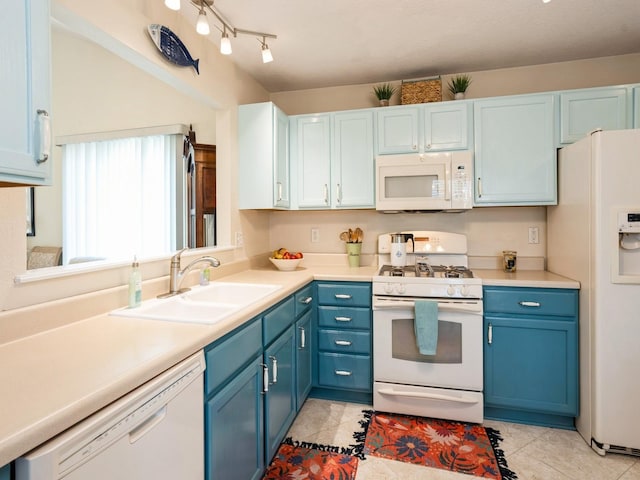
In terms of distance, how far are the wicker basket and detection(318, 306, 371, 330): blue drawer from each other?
5.43ft

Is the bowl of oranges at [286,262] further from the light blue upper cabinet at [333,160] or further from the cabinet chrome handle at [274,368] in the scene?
the cabinet chrome handle at [274,368]

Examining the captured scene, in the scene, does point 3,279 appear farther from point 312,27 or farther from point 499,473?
point 499,473

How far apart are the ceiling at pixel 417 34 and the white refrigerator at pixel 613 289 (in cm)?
83

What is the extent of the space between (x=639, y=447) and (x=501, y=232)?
150cm

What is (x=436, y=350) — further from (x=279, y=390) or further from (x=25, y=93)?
(x=25, y=93)

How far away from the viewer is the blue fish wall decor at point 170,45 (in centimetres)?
172

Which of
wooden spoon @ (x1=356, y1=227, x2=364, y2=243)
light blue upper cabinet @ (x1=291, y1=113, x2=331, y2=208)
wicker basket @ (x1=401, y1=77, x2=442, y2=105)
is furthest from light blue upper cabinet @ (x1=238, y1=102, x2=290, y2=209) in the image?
wicker basket @ (x1=401, y1=77, x2=442, y2=105)

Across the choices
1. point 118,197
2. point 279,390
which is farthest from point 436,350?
point 118,197

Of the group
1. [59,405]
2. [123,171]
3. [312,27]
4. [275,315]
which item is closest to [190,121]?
[123,171]

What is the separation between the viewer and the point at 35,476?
2.04 ft

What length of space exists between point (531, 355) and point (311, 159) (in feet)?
6.86

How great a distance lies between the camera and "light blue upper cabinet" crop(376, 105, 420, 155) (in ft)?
8.38

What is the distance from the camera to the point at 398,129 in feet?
8.49

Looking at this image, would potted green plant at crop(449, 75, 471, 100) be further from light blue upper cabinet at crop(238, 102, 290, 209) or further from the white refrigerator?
light blue upper cabinet at crop(238, 102, 290, 209)
